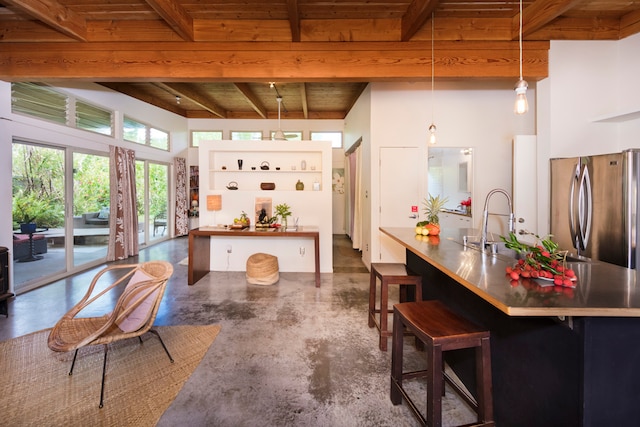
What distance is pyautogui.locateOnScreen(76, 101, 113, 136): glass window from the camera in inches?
186

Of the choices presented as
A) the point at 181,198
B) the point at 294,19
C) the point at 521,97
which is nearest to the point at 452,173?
the point at 521,97

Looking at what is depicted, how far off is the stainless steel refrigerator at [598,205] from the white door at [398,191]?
165cm

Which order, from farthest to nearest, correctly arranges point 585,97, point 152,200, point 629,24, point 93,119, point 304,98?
1. point 152,200
2. point 304,98
3. point 93,119
4. point 585,97
5. point 629,24

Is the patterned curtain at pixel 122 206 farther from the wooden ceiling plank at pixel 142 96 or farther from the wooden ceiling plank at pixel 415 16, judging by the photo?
the wooden ceiling plank at pixel 415 16

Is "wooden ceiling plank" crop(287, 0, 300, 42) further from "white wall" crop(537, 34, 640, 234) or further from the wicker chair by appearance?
"white wall" crop(537, 34, 640, 234)

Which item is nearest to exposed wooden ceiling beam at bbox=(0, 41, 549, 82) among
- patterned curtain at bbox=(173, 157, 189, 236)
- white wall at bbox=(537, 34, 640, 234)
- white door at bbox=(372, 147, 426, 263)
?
white wall at bbox=(537, 34, 640, 234)

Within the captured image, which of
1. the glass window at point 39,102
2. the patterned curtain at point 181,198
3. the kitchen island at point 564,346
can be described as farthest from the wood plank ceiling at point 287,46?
the patterned curtain at point 181,198

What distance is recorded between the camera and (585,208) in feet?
9.91

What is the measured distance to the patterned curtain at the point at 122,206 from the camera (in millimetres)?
5309

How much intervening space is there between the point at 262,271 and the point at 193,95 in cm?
430

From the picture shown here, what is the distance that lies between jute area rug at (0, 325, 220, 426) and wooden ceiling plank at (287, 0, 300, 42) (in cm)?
311

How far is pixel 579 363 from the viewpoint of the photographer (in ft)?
3.87

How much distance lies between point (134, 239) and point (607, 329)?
667cm

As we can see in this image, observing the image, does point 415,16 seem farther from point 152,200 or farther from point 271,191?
point 152,200
